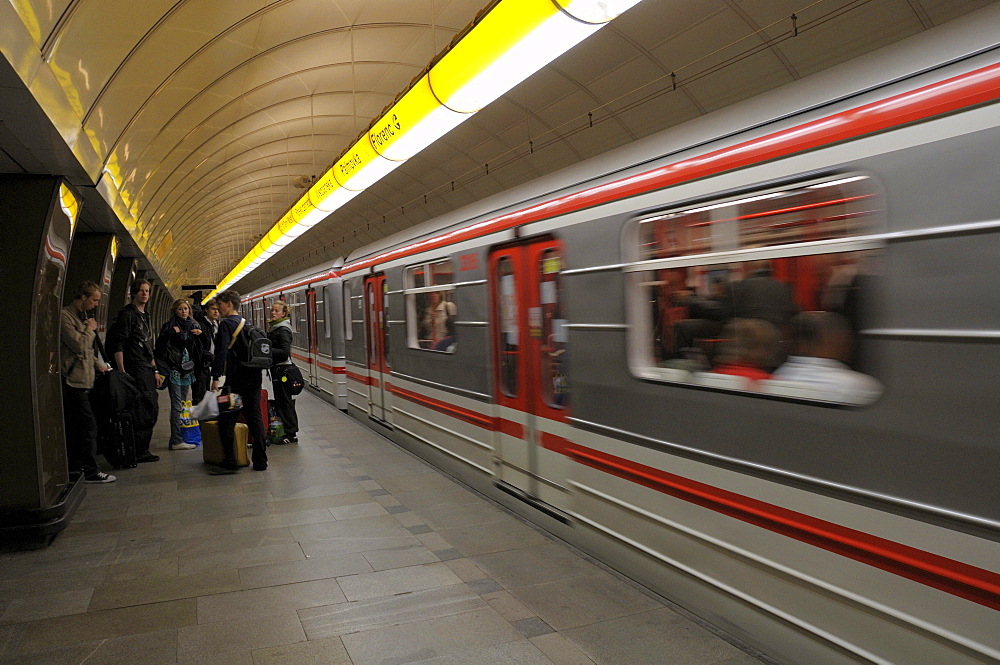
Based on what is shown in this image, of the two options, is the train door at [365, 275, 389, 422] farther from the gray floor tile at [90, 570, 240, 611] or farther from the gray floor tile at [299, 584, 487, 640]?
the gray floor tile at [299, 584, 487, 640]

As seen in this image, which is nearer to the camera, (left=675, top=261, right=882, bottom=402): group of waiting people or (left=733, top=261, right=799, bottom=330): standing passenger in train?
(left=675, top=261, right=882, bottom=402): group of waiting people

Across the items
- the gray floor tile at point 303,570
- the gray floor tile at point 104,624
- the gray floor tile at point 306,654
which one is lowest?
the gray floor tile at point 303,570

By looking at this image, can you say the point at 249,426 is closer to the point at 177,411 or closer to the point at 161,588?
the point at 177,411

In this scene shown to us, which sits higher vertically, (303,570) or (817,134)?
(817,134)

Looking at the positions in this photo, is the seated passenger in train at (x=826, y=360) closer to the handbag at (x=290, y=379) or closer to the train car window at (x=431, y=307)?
the train car window at (x=431, y=307)

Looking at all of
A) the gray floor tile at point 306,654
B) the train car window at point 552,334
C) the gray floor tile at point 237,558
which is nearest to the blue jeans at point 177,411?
the gray floor tile at point 237,558

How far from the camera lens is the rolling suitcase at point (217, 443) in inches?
313

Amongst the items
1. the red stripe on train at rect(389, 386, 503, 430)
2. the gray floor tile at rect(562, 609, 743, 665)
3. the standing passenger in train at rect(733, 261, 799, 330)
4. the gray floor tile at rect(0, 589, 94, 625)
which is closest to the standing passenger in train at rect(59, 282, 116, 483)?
the gray floor tile at rect(0, 589, 94, 625)

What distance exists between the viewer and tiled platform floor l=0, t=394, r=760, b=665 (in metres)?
3.59

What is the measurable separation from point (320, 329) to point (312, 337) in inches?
50.2

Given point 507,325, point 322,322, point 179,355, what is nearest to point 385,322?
point 179,355

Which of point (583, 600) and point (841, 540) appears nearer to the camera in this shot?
point (841, 540)

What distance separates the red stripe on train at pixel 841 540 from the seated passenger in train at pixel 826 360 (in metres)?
0.53

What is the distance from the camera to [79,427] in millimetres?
7004
